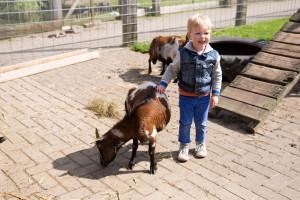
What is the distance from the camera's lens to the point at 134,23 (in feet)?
33.2

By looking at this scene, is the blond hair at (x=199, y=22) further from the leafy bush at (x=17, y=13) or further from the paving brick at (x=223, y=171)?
the leafy bush at (x=17, y=13)

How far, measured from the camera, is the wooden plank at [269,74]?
5781mm

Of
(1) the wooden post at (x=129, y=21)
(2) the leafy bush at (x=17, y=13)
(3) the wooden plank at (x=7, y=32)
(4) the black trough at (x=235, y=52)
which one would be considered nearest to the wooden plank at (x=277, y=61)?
(4) the black trough at (x=235, y=52)

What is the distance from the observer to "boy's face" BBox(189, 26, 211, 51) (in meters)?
4.04

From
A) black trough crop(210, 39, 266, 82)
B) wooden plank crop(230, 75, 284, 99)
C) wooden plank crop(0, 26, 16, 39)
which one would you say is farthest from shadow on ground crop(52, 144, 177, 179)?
wooden plank crop(0, 26, 16, 39)

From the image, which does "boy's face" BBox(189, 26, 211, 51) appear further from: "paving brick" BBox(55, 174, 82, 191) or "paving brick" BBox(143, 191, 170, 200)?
"paving brick" BBox(55, 174, 82, 191)

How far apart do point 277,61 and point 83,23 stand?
25.0 ft

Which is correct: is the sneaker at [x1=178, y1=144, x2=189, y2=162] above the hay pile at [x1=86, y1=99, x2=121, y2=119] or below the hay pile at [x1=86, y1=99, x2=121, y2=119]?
below

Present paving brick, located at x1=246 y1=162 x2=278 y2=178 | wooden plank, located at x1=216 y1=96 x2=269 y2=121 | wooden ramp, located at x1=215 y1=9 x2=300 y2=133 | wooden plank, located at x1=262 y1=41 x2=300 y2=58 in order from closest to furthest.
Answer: paving brick, located at x1=246 y1=162 x2=278 y2=178 → wooden plank, located at x1=216 y1=96 x2=269 y2=121 → wooden ramp, located at x1=215 y1=9 x2=300 y2=133 → wooden plank, located at x1=262 y1=41 x2=300 y2=58

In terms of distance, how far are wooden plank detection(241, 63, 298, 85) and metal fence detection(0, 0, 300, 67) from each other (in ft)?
15.0

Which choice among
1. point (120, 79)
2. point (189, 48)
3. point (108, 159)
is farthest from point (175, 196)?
point (120, 79)

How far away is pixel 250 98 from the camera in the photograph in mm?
5648

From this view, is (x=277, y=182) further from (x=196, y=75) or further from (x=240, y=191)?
(x=196, y=75)

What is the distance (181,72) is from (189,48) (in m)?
0.27
